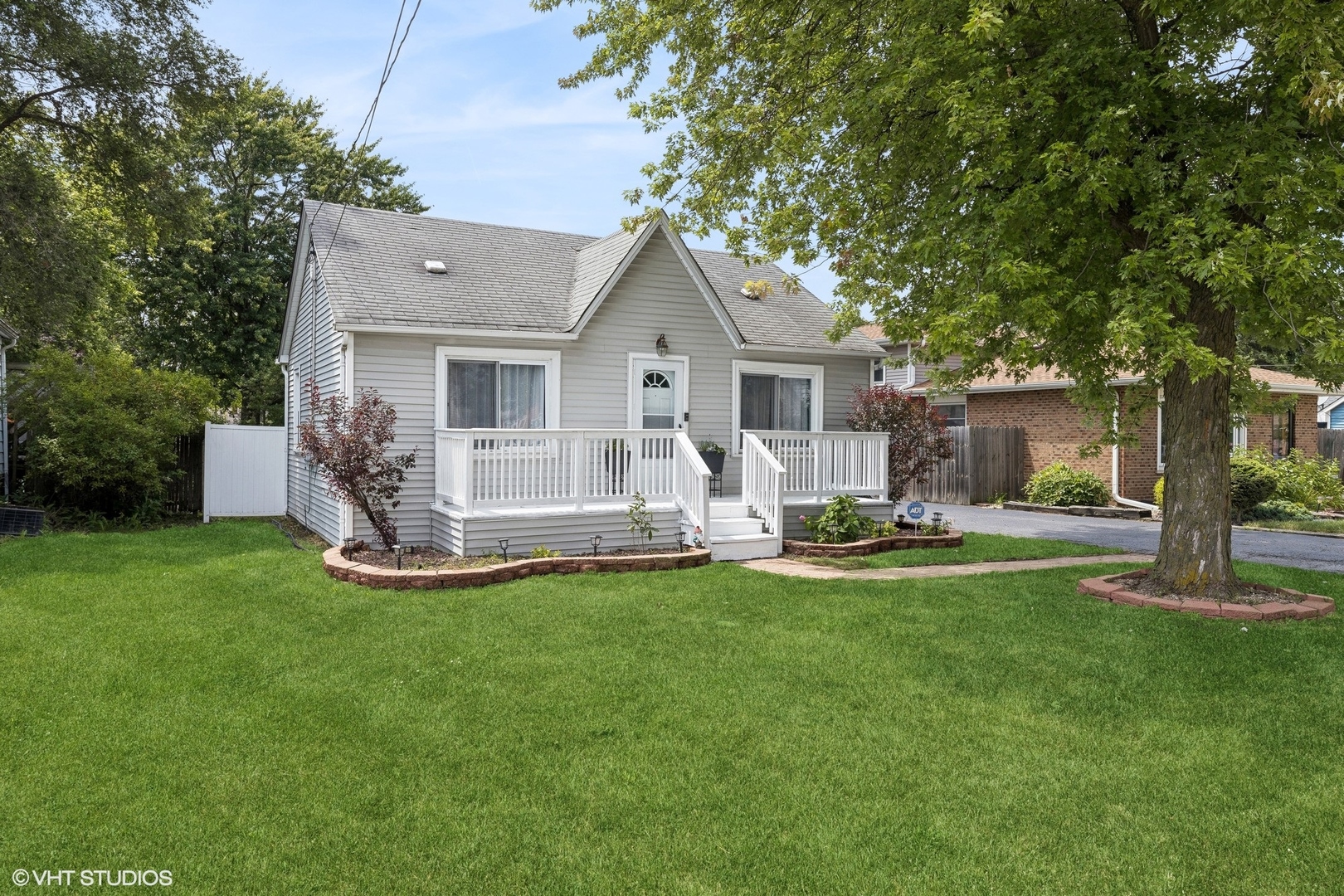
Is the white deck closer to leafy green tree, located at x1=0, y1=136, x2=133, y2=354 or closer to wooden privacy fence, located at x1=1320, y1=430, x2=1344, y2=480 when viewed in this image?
leafy green tree, located at x1=0, y1=136, x2=133, y2=354

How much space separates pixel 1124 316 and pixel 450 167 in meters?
8.43

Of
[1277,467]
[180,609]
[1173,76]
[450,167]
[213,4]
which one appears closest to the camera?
[1173,76]

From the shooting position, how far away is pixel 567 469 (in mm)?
10906

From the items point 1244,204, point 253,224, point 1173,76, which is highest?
point 253,224

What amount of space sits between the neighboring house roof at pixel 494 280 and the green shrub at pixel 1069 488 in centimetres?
742

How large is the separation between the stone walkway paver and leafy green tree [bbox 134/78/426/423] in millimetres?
20560

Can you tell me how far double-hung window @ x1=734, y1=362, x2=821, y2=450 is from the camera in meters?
13.6

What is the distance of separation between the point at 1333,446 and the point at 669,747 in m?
24.1

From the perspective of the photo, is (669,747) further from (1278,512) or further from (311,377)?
(1278,512)

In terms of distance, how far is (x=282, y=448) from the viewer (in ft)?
52.4

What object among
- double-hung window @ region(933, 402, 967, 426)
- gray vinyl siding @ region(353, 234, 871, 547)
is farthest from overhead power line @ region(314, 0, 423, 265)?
double-hung window @ region(933, 402, 967, 426)

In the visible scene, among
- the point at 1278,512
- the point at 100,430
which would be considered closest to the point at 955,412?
the point at 1278,512

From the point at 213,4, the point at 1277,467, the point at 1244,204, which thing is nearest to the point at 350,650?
the point at 1244,204

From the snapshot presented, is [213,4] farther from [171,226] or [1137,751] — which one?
[1137,751]
